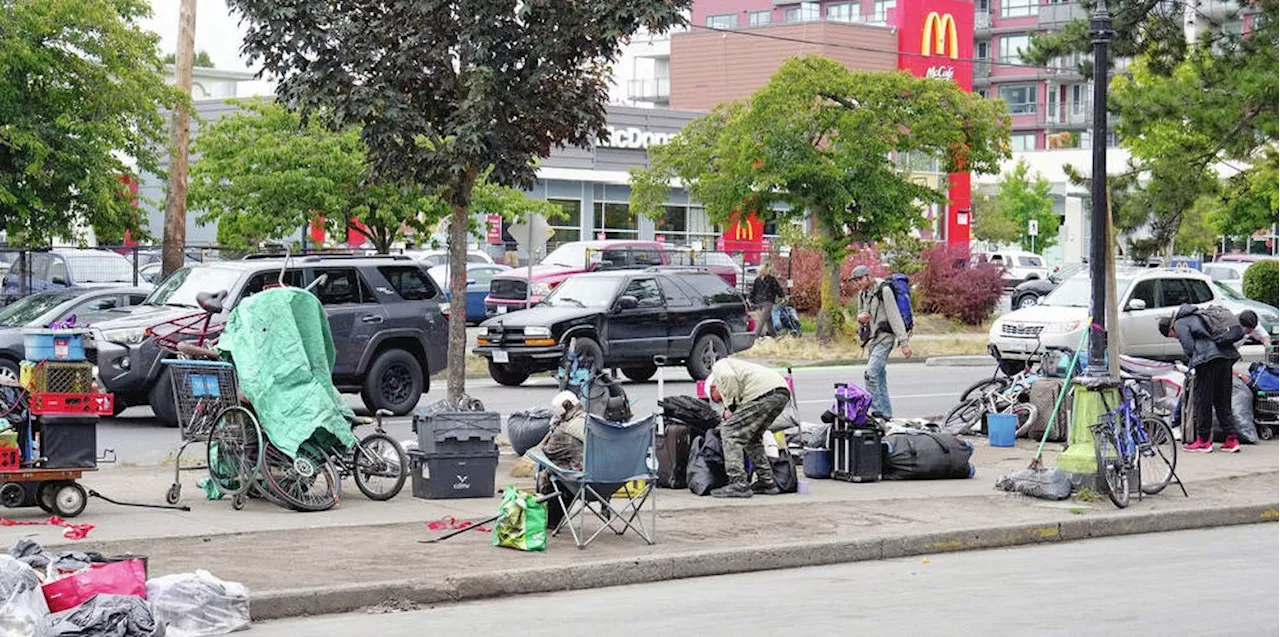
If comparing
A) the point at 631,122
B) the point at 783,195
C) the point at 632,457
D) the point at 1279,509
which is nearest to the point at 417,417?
the point at 632,457

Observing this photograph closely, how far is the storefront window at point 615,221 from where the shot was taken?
2603 inches

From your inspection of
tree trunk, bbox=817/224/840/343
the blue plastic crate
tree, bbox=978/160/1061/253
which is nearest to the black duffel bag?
the blue plastic crate

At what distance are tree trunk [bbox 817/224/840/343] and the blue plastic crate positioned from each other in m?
24.7

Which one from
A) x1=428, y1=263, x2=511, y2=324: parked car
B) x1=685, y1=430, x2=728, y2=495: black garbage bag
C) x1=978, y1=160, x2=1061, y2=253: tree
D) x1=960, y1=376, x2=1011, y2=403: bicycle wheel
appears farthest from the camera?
x1=978, y1=160, x2=1061, y2=253: tree

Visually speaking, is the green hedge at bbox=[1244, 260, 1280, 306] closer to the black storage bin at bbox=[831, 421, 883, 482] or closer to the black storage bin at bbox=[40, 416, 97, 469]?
the black storage bin at bbox=[831, 421, 883, 482]

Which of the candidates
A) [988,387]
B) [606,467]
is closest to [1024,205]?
[988,387]

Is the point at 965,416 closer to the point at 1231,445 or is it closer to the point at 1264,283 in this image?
the point at 1231,445

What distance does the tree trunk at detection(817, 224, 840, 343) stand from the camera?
119ft

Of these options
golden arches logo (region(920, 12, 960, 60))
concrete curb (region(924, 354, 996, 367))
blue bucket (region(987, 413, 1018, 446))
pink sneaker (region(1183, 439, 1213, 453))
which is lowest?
pink sneaker (region(1183, 439, 1213, 453))

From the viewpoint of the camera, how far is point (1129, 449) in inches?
584

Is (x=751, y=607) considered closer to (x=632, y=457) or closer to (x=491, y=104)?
(x=632, y=457)

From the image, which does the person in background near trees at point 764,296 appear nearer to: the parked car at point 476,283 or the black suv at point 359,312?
the parked car at point 476,283

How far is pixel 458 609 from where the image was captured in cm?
1020

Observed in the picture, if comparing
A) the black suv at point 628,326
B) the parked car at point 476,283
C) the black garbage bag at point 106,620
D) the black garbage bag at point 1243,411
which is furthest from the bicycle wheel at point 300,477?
the parked car at point 476,283
